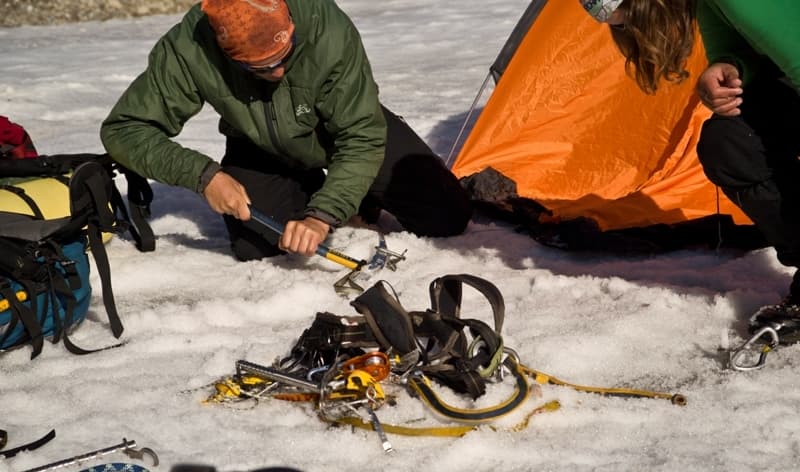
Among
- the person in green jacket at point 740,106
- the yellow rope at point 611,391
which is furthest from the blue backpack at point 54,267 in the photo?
the person in green jacket at point 740,106

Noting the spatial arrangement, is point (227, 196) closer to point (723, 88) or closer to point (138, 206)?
point (138, 206)

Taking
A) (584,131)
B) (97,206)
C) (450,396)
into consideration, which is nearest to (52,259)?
(97,206)

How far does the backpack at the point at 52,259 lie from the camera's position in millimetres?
2736

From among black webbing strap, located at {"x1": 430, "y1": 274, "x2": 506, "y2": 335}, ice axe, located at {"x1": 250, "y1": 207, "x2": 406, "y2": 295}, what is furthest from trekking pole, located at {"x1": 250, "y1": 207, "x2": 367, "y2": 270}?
black webbing strap, located at {"x1": 430, "y1": 274, "x2": 506, "y2": 335}

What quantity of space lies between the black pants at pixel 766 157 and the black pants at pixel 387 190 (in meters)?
1.34

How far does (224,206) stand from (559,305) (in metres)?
1.16

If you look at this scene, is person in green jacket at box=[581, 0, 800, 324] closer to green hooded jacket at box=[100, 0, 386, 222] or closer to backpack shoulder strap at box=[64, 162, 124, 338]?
green hooded jacket at box=[100, 0, 386, 222]

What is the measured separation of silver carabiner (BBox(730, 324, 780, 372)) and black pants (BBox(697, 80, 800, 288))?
243 mm

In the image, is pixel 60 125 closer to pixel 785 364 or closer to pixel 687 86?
pixel 687 86

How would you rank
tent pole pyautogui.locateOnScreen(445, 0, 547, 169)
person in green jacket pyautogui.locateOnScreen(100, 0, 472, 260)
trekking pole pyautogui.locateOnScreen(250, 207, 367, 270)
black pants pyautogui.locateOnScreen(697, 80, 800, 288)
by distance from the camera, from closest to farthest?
black pants pyautogui.locateOnScreen(697, 80, 800, 288)
person in green jacket pyautogui.locateOnScreen(100, 0, 472, 260)
trekking pole pyautogui.locateOnScreen(250, 207, 367, 270)
tent pole pyautogui.locateOnScreen(445, 0, 547, 169)

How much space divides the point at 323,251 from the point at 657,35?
135 cm

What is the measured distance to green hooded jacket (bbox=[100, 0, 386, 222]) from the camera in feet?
10.3

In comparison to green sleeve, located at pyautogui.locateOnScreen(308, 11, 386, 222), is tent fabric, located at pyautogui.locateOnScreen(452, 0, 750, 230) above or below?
below

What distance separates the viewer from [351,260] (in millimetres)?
3318
